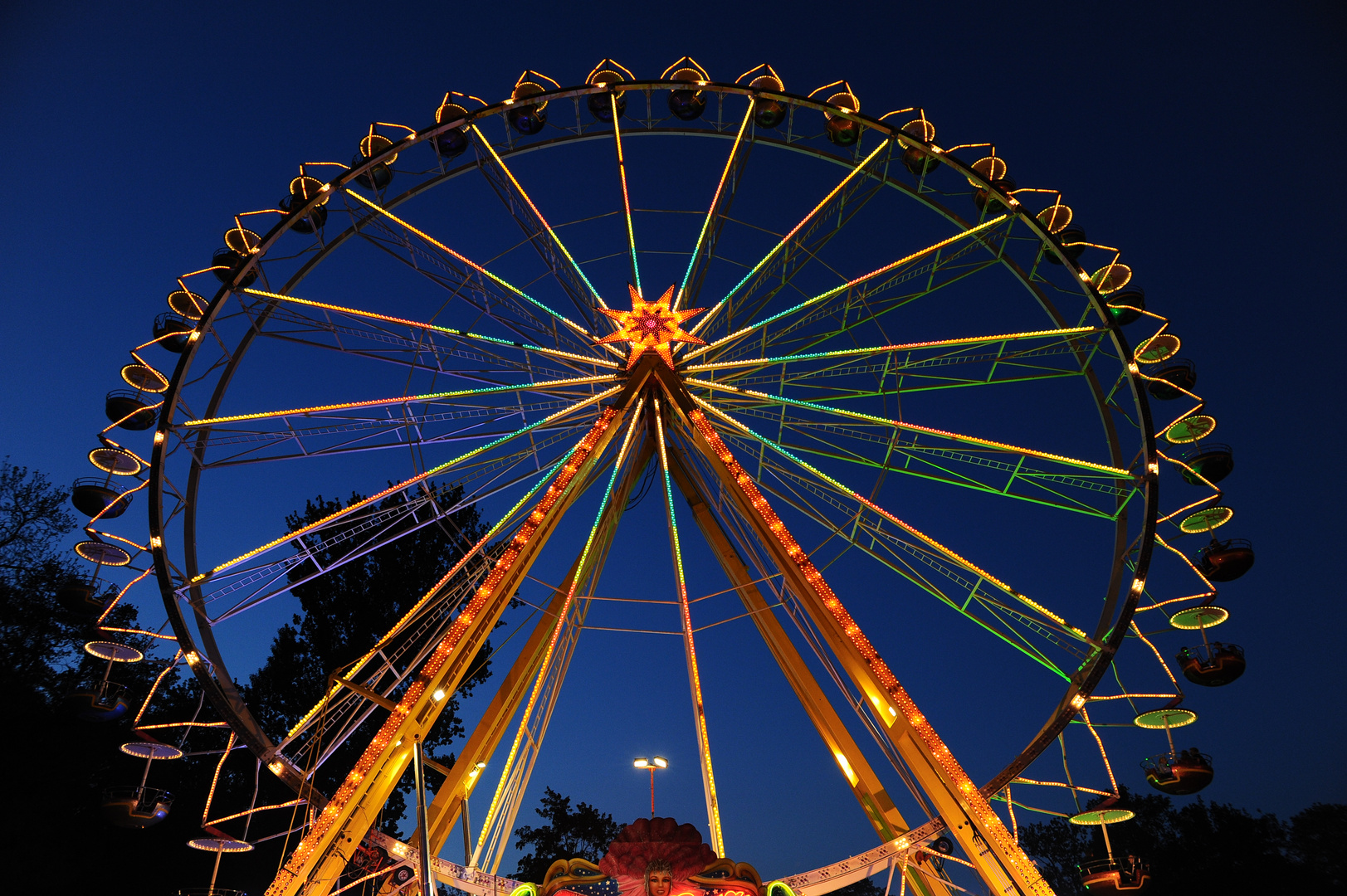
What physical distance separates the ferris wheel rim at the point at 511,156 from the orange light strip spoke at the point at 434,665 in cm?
261

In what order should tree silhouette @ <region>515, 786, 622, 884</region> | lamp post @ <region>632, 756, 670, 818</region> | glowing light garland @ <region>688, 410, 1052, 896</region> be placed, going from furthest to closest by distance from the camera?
tree silhouette @ <region>515, 786, 622, 884</region>
lamp post @ <region>632, 756, 670, 818</region>
glowing light garland @ <region>688, 410, 1052, 896</region>

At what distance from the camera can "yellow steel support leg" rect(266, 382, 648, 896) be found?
24.5 feet

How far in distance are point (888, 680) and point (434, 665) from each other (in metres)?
4.78

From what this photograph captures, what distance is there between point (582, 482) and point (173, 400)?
210 inches

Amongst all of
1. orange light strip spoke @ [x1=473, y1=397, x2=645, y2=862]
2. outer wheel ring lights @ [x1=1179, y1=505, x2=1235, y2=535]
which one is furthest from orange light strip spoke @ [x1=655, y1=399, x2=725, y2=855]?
outer wheel ring lights @ [x1=1179, y1=505, x2=1235, y2=535]

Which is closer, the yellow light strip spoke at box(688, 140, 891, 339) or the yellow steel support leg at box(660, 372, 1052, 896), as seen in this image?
the yellow steel support leg at box(660, 372, 1052, 896)

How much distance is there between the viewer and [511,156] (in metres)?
13.3

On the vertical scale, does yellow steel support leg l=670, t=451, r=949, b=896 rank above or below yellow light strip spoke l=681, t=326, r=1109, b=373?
below

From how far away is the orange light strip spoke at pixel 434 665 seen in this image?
24.8 ft

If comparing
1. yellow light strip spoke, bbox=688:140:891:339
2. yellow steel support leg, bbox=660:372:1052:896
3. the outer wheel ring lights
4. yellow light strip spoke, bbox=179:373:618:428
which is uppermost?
yellow light strip spoke, bbox=688:140:891:339

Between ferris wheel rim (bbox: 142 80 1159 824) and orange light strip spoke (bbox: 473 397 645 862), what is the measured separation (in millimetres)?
2810

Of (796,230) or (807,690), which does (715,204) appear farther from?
(807,690)

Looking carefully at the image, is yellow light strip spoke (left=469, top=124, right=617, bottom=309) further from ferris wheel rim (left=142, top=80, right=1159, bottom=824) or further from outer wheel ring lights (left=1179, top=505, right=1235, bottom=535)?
outer wheel ring lights (left=1179, top=505, right=1235, bottom=535)

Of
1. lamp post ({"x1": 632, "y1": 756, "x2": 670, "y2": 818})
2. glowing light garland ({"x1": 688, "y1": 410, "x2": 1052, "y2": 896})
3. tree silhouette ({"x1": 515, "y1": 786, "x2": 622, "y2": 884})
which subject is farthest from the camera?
tree silhouette ({"x1": 515, "y1": 786, "x2": 622, "y2": 884})
